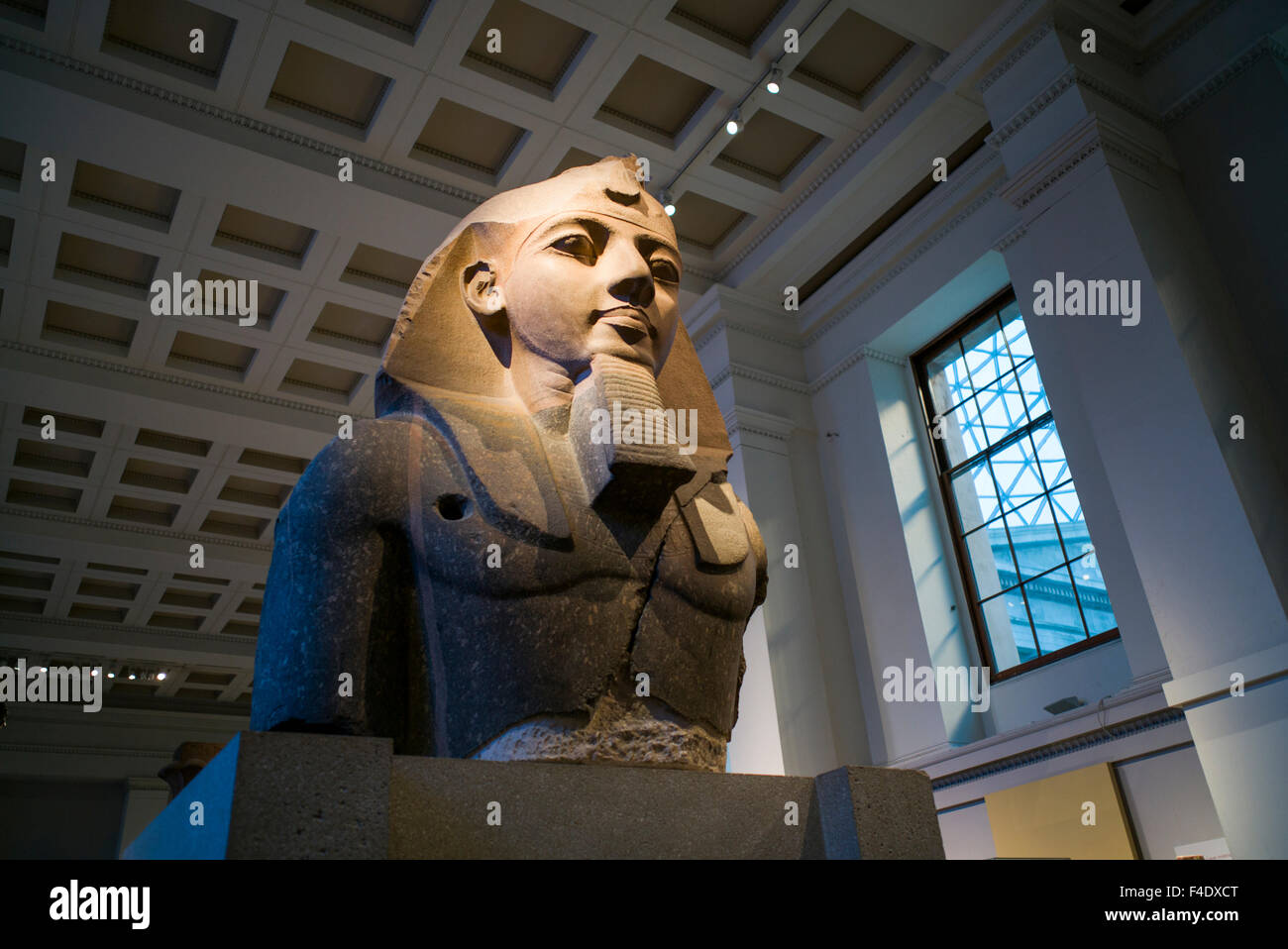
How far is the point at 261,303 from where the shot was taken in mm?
10578

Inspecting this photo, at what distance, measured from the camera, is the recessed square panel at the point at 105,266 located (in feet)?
31.7

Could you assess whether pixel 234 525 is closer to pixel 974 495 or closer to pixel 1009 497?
pixel 974 495

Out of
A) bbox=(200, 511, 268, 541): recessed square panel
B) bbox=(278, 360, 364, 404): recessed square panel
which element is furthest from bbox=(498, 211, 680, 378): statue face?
bbox=(200, 511, 268, 541): recessed square panel

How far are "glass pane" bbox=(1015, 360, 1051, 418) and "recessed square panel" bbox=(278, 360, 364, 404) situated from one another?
706cm

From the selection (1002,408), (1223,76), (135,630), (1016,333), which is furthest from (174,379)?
(1223,76)

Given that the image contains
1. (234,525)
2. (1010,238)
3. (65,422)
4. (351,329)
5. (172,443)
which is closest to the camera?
(1010,238)

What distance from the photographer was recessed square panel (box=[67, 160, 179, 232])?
351 inches

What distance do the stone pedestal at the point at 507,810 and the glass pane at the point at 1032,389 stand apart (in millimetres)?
7030

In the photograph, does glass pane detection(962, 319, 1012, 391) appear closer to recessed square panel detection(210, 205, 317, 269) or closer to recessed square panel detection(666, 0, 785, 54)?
recessed square panel detection(666, 0, 785, 54)

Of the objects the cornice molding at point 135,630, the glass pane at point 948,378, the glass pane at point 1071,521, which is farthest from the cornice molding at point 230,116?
the cornice molding at point 135,630

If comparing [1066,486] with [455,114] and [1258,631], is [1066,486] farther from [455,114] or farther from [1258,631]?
[455,114]

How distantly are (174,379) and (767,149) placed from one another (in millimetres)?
6739
